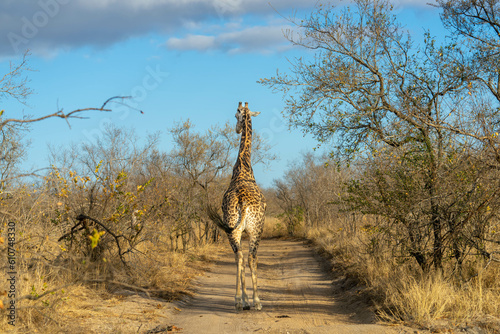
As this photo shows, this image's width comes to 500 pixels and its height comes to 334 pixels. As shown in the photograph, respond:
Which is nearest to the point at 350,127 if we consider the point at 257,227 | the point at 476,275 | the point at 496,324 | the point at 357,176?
the point at 357,176

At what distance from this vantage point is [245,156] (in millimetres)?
10797

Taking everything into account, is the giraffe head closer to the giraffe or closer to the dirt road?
the giraffe

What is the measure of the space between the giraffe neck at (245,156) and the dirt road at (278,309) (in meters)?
2.53

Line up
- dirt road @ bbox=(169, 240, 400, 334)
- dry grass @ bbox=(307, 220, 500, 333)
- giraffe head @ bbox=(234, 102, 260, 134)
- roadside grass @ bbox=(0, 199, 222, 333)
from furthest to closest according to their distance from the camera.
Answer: giraffe head @ bbox=(234, 102, 260, 134)
dirt road @ bbox=(169, 240, 400, 334)
dry grass @ bbox=(307, 220, 500, 333)
roadside grass @ bbox=(0, 199, 222, 333)

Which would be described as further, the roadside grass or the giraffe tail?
the giraffe tail

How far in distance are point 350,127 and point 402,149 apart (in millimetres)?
1414

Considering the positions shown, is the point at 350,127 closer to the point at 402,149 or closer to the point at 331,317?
the point at 402,149

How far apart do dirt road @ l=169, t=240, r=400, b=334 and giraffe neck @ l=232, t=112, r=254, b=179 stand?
99.6 inches

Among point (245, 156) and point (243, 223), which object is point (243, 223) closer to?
point (243, 223)

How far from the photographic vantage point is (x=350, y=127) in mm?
9688

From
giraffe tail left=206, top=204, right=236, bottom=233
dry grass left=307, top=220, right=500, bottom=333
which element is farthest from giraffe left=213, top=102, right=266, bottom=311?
dry grass left=307, top=220, right=500, bottom=333

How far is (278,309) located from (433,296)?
287 cm

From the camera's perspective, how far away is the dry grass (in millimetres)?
6547

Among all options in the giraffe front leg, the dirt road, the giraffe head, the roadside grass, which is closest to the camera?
the roadside grass
